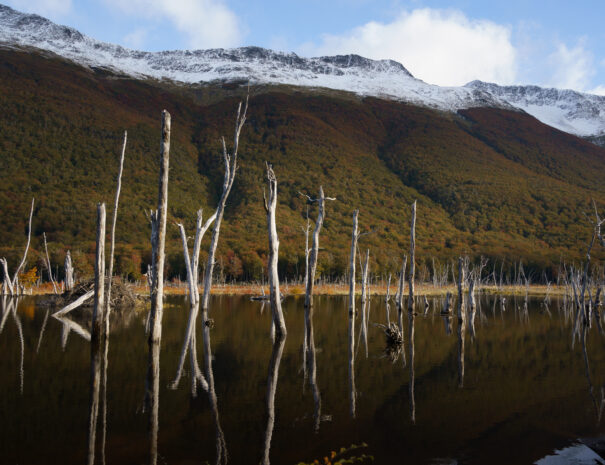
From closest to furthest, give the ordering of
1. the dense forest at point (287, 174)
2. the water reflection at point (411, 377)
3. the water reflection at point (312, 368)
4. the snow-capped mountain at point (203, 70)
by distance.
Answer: the water reflection at point (312, 368) → the water reflection at point (411, 377) → the dense forest at point (287, 174) → the snow-capped mountain at point (203, 70)

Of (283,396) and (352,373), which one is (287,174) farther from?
(283,396)

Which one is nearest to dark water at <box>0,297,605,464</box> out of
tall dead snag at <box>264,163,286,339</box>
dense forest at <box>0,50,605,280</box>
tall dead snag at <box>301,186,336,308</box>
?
tall dead snag at <box>264,163,286,339</box>

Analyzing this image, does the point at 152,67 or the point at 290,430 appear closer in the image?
the point at 290,430

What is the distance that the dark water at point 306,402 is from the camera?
6.68 meters

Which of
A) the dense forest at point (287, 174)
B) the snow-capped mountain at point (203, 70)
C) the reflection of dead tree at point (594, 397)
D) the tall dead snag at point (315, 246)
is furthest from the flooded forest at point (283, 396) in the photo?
the snow-capped mountain at point (203, 70)

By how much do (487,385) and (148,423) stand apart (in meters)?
7.57

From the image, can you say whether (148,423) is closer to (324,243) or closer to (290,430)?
(290,430)

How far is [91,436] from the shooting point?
6.85 m

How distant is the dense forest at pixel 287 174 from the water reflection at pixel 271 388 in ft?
147

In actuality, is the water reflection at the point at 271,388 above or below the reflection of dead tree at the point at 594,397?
above

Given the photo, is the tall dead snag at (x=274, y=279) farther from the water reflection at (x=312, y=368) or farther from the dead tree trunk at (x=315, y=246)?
the dead tree trunk at (x=315, y=246)

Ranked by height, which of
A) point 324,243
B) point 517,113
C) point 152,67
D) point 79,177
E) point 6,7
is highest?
point 6,7

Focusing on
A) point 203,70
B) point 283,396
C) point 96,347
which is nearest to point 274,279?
point 96,347

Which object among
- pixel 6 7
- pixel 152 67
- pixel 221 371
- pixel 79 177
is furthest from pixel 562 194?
pixel 6 7
